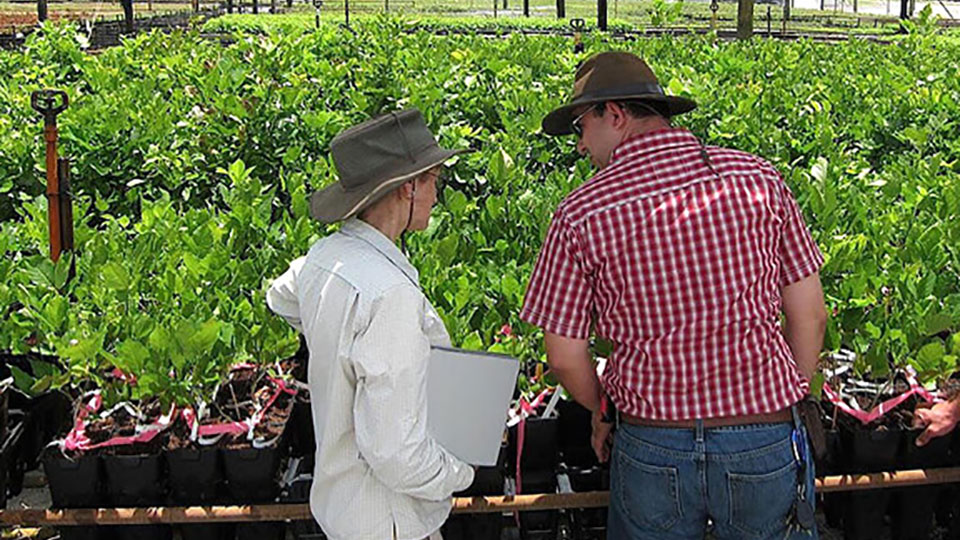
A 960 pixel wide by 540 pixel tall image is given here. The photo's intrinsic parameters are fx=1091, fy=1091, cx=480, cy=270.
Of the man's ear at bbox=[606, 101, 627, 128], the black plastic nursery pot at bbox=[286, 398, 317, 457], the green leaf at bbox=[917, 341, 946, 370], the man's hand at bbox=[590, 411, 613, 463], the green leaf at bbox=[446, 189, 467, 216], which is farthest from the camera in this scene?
the green leaf at bbox=[446, 189, 467, 216]

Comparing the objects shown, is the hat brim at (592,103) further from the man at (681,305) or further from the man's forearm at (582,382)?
the man's forearm at (582,382)

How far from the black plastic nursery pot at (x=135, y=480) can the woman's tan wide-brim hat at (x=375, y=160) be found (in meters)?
1.34

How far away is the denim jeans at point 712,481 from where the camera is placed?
251 cm

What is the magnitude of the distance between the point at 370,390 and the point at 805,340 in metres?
1.11

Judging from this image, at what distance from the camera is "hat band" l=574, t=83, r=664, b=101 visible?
2504 millimetres

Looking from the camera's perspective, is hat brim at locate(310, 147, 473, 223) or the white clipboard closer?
hat brim at locate(310, 147, 473, 223)

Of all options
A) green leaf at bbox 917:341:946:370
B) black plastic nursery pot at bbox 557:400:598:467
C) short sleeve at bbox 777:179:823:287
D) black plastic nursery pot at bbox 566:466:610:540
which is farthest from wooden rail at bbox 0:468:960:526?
short sleeve at bbox 777:179:823:287

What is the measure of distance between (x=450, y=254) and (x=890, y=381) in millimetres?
1672

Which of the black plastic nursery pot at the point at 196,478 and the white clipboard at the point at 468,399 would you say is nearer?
the white clipboard at the point at 468,399

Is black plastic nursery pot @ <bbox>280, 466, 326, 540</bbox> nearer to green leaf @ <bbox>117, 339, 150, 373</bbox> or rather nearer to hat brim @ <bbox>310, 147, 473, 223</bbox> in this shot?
green leaf @ <bbox>117, 339, 150, 373</bbox>

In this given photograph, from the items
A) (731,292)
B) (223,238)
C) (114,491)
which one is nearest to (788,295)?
(731,292)

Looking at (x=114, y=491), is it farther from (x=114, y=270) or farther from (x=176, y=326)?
(x=114, y=270)

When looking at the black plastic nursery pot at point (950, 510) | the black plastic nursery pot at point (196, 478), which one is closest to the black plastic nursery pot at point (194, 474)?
the black plastic nursery pot at point (196, 478)

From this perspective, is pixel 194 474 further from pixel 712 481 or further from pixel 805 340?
pixel 805 340
